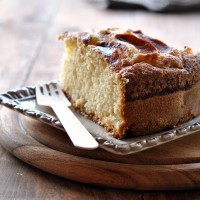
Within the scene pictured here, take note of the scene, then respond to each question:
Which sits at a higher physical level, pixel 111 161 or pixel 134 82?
pixel 134 82

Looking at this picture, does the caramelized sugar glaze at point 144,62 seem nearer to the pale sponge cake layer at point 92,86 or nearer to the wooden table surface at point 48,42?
the pale sponge cake layer at point 92,86

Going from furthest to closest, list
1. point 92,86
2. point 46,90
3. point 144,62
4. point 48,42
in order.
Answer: point 48,42 → point 46,90 → point 92,86 → point 144,62

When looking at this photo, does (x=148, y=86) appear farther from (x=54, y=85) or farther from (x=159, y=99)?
(x=54, y=85)

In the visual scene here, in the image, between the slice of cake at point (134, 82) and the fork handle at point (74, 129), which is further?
the slice of cake at point (134, 82)

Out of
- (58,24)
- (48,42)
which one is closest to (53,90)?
(48,42)

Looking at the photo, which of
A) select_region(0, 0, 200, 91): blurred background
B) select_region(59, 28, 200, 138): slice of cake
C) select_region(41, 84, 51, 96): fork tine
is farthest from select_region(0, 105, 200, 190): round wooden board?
select_region(0, 0, 200, 91): blurred background

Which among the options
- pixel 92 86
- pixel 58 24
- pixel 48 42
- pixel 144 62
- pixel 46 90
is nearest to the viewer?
pixel 144 62

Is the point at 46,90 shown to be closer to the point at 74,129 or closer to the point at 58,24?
the point at 74,129

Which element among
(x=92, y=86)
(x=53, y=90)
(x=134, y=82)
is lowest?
(x=53, y=90)

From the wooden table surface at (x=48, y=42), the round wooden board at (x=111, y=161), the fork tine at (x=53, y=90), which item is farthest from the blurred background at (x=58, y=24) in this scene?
the round wooden board at (x=111, y=161)
